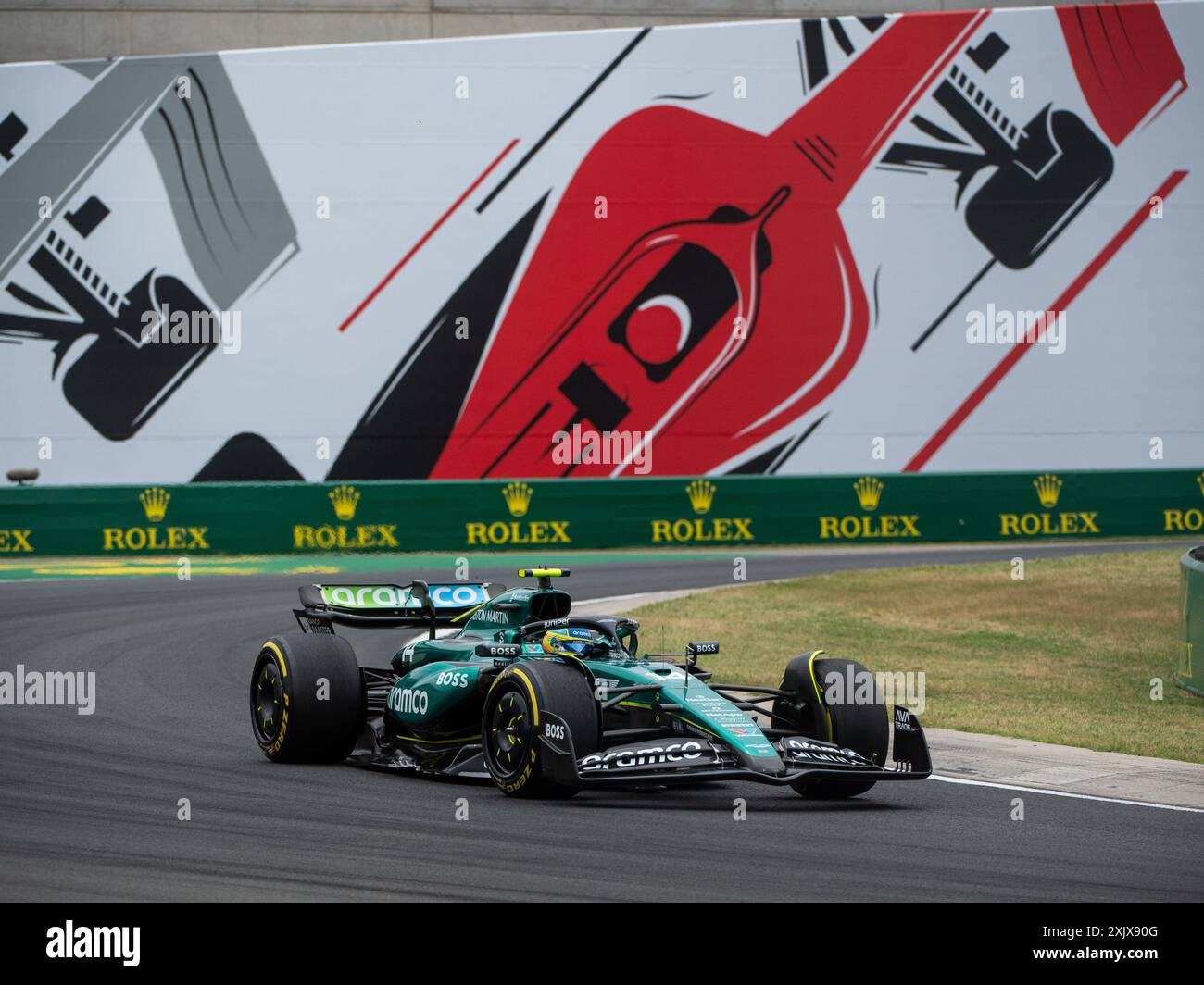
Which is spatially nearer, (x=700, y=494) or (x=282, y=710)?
(x=282, y=710)

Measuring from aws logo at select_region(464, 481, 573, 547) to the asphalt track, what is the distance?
15.5m

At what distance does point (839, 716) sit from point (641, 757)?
1.46m

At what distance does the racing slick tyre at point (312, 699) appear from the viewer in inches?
445

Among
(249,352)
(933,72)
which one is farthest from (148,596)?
(933,72)

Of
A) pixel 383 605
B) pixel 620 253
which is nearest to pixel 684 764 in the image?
pixel 383 605

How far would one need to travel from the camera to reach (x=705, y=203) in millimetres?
33656

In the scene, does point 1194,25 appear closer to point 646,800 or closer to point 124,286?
point 124,286

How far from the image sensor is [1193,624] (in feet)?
50.5

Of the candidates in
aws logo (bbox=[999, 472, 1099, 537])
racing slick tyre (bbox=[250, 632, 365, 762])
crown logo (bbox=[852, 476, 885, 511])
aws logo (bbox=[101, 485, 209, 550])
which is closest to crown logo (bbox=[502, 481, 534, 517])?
aws logo (bbox=[101, 485, 209, 550])

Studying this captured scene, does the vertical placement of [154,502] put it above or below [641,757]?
above

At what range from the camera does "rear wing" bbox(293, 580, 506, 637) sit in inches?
488
